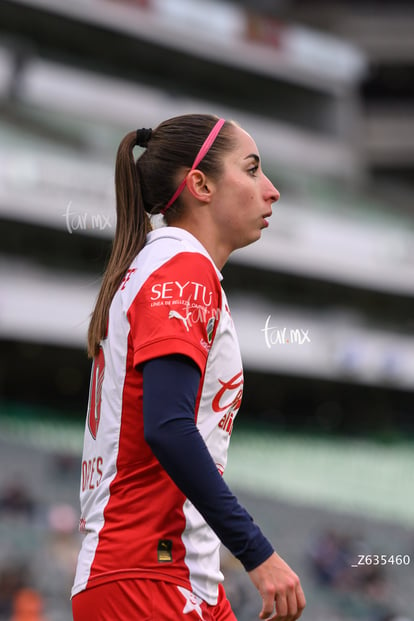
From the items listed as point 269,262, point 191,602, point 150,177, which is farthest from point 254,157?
point 269,262

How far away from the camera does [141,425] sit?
1.61 m

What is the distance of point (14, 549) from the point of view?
903 centimetres

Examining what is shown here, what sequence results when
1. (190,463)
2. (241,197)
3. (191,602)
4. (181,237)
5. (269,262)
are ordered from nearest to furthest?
(190,463) < (191,602) < (181,237) < (241,197) < (269,262)

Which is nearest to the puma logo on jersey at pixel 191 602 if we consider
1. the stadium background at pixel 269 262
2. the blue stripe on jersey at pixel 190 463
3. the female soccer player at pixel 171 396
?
the female soccer player at pixel 171 396

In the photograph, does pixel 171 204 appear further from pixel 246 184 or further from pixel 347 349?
pixel 347 349

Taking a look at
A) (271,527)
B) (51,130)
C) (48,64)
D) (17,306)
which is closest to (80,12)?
(48,64)

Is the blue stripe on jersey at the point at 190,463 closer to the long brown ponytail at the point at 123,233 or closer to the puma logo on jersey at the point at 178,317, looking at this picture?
the puma logo on jersey at the point at 178,317

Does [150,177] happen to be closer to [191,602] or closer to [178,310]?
[178,310]

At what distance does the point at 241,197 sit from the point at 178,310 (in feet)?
1.18

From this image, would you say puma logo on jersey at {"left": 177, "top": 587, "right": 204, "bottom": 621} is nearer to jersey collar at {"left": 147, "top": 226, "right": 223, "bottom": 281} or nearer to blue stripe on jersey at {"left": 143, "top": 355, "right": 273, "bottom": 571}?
blue stripe on jersey at {"left": 143, "top": 355, "right": 273, "bottom": 571}

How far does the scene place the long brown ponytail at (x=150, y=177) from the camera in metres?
1.79

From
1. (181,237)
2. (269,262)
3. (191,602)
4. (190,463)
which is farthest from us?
(269,262)

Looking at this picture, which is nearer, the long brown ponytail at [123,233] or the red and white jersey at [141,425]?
the red and white jersey at [141,425]

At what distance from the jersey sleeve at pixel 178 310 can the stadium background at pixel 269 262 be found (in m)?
4.27
